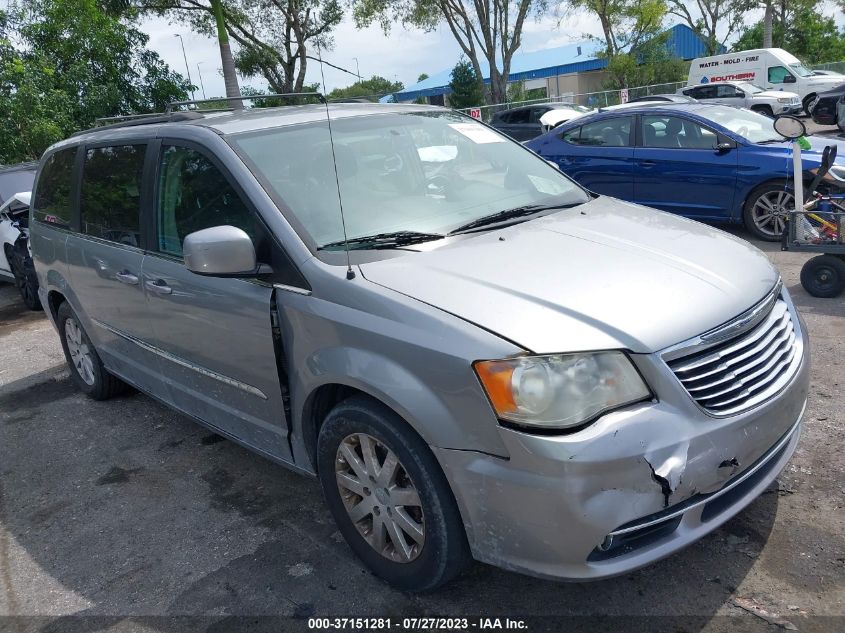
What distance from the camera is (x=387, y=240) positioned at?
9.78 ft

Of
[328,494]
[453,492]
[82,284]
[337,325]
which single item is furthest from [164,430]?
[453,492]

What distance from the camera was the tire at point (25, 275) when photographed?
8.57m

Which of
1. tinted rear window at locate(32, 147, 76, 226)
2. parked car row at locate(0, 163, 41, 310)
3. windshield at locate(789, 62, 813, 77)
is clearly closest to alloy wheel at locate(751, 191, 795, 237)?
tinted rear window at locate(32, 147, 76, 226)

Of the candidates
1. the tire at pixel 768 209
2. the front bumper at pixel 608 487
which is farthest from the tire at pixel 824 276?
the front bumper at pixel 608 487

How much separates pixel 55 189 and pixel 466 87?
31.9 m

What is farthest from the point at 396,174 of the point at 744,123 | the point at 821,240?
the point at 744,123

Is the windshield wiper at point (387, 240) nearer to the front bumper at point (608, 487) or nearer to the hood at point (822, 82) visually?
the front bumper at point (608, 487)

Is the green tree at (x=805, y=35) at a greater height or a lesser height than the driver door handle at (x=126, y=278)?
greater

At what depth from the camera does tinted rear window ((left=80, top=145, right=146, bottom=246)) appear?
154 inches

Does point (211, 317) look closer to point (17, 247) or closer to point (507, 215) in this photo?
point (507, 215)

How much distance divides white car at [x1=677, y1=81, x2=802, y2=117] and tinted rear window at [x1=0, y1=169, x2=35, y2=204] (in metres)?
18.2

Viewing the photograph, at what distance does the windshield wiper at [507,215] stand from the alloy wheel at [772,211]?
5.06m

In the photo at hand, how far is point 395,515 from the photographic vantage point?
270cm

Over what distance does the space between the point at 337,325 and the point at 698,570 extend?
166 centimetres
